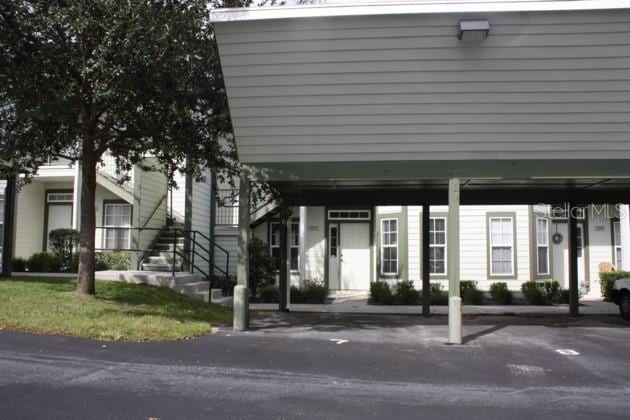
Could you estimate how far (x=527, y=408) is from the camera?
5.37 meters

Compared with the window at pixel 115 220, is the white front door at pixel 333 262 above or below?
below

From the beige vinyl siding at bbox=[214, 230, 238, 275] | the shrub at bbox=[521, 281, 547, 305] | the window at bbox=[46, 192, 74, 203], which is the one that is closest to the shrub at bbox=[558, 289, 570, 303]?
the shrub at bbox=[521, 281, 547, 305]

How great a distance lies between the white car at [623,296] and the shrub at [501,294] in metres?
3.60

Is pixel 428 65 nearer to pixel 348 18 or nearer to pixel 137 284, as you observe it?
→ pixel 348 18

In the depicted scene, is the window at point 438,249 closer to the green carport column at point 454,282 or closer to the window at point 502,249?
the window at point 502,249

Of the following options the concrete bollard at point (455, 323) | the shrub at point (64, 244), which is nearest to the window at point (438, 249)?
the concrete bollard at point (455, 323)

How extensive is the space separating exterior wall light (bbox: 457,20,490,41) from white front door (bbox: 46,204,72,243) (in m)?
16.5

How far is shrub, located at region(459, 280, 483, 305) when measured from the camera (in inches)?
615

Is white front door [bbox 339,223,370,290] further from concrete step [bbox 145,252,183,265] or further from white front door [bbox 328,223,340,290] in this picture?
concrete step [bbox 145,252,183,265]

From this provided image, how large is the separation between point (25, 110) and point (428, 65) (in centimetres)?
621

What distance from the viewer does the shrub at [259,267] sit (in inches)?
611

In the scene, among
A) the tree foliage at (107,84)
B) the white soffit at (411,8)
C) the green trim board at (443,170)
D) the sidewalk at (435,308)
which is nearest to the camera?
the white soffit at (411,8)

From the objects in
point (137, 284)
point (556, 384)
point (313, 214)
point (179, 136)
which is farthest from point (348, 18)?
point (313, 214)

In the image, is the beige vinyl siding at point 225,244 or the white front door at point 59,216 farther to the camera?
the white front door at point 59,216
